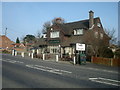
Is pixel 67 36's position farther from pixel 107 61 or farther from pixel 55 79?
pixel 55 79

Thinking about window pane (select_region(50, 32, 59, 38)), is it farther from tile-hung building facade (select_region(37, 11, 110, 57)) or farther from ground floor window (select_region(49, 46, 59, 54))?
ground floor window (select_region(49, 46, 59, 54))

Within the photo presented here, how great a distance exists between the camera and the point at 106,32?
22656 mm

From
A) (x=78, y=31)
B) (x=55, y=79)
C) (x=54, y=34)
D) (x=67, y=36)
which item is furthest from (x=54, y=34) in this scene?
(x=55, y=79)

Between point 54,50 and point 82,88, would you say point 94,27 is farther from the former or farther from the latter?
point 82,88

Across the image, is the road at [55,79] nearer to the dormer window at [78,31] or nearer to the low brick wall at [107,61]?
the low brick wall at [107,61]

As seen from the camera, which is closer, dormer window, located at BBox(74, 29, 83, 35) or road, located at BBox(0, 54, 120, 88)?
road, located at BBox(0, 54, 120, 88)

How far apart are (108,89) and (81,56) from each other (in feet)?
37.9

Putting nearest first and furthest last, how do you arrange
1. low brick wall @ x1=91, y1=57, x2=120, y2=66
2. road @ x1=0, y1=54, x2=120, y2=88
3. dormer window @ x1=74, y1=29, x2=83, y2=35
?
road @ x1=0, y1=54, x2=120, y2=88, low brick wall @ x1=91, y1=57, x2=120, y2=66, dormer window @ x1=74, y1=29, x2=83, y2=35

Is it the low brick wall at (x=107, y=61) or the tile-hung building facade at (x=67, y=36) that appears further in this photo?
the tile-hung building facade at (x=67, y=36)

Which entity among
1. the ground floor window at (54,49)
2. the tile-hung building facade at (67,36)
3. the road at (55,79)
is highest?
the tile-hung building facade at (67,36)

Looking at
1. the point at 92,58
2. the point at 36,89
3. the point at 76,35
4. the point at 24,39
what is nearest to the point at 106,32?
the point at 92,58

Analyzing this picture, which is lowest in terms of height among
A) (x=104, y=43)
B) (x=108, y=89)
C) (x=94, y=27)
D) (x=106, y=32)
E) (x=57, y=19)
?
(x=108, y=89)

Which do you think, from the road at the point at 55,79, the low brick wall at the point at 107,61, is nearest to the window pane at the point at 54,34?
the low brick wall at the point at 107,61

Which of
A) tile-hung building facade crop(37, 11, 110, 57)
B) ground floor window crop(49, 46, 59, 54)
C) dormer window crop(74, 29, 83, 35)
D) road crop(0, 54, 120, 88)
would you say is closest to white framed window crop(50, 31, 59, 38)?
tile-hung building facade crop(37, 11, 110, 57)
